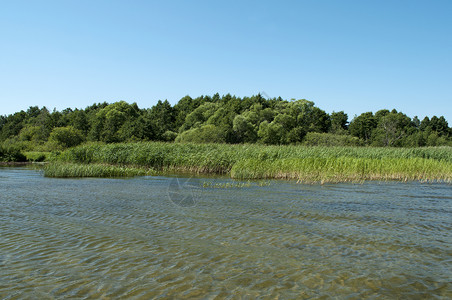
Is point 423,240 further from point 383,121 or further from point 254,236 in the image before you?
point 383,121

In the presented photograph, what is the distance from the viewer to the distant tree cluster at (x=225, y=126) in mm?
69062

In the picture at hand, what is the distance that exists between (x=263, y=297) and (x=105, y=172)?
68.7 ft

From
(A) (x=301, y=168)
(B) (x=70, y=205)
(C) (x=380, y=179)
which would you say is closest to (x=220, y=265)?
(B) (x=70, y=205)

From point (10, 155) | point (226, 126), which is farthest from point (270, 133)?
point (10, 155)

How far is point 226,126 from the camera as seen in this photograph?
72875 mm

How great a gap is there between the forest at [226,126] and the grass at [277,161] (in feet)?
97.6

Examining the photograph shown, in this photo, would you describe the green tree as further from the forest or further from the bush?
the bush

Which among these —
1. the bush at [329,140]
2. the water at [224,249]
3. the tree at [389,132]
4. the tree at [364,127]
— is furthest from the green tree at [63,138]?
the tree at [364,127]

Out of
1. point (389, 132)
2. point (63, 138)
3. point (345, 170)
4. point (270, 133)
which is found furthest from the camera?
point (389, 132)

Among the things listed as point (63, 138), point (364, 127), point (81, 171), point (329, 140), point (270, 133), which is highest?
point (364, 127)

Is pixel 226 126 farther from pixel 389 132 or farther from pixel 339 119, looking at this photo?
pixel 389 132

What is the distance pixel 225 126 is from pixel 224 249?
66029mm

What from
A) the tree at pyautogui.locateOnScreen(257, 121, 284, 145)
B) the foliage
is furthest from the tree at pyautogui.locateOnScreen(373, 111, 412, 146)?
the foliage

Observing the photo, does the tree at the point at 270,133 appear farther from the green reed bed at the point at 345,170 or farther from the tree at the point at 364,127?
the green reed bed at the point at 345,170
